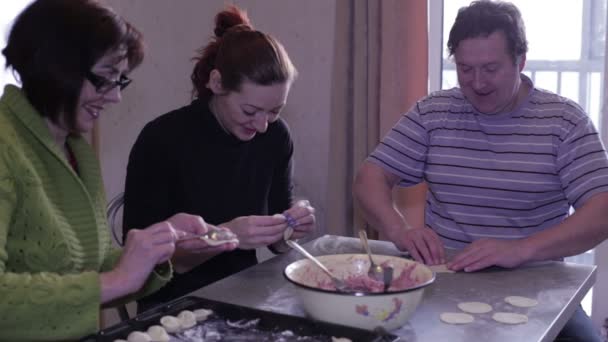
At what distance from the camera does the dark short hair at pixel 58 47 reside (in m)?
1.22

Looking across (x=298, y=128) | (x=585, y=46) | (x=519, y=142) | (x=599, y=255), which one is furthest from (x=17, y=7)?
(x=599, y=255)

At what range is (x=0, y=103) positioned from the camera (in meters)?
1.26

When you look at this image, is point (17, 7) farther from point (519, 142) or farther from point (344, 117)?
point (519, 142)

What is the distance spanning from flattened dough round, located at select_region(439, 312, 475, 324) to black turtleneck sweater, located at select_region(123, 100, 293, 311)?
0.74m

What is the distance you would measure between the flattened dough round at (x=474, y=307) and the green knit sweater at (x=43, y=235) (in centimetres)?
62

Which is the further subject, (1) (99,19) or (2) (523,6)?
(2) (523,6)

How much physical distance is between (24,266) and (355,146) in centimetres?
178

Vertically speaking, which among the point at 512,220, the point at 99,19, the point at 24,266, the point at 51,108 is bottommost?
the point at 512,220

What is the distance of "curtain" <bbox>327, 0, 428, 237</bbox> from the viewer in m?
2.69

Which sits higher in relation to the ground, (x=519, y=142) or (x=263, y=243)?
(x=519, y=142)

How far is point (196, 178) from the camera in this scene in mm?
1854

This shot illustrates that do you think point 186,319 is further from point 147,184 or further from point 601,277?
point 601,277

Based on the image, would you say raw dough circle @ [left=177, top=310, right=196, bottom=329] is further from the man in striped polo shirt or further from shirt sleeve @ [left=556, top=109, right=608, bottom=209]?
shirt sleeve @ [left=556, top=109, right=608, bottom=209]

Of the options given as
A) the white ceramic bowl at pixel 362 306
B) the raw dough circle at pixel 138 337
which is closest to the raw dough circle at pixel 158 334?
the raw dough circle at pixel 138 337
